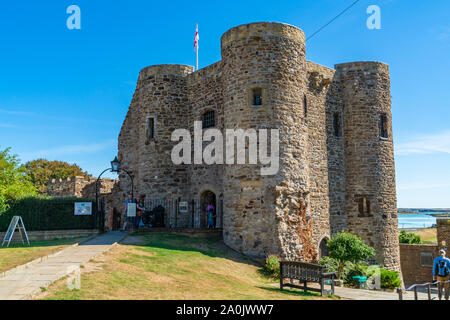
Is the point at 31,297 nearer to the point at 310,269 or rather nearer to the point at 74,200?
the point at 310,269

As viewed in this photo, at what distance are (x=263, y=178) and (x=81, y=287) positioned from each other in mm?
9429

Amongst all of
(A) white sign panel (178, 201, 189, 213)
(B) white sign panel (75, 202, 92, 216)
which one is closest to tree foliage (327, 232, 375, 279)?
(A) white sign panel (178, 201, 189, 213)

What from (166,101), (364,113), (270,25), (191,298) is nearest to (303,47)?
(270,25)

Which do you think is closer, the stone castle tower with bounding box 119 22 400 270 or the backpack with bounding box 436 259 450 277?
the backpack with bounding box 436 259 450 277

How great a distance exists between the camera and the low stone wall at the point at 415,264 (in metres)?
27.6

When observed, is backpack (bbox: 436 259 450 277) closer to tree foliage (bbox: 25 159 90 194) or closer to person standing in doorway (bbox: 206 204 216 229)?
person standing in doorway (bbox: 206 204 216 229)

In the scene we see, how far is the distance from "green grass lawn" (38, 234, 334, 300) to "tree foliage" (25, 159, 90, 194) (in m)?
38.6

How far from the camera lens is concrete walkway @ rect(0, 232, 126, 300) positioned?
8.20m

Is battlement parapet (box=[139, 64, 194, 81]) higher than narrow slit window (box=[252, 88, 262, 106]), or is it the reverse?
battlement parapet (box=[139, 64, 194, 81])

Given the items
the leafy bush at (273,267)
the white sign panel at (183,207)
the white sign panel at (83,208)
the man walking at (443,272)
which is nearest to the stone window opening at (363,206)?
the leafy bush at (273,267)

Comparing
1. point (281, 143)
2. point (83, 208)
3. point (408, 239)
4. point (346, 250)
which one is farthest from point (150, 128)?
point (408, 239)

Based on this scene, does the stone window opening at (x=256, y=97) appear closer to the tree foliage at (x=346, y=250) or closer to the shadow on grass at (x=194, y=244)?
the shadow on grass at (x=194, y=244)

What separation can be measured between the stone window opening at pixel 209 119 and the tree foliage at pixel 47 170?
3459 centimetres
